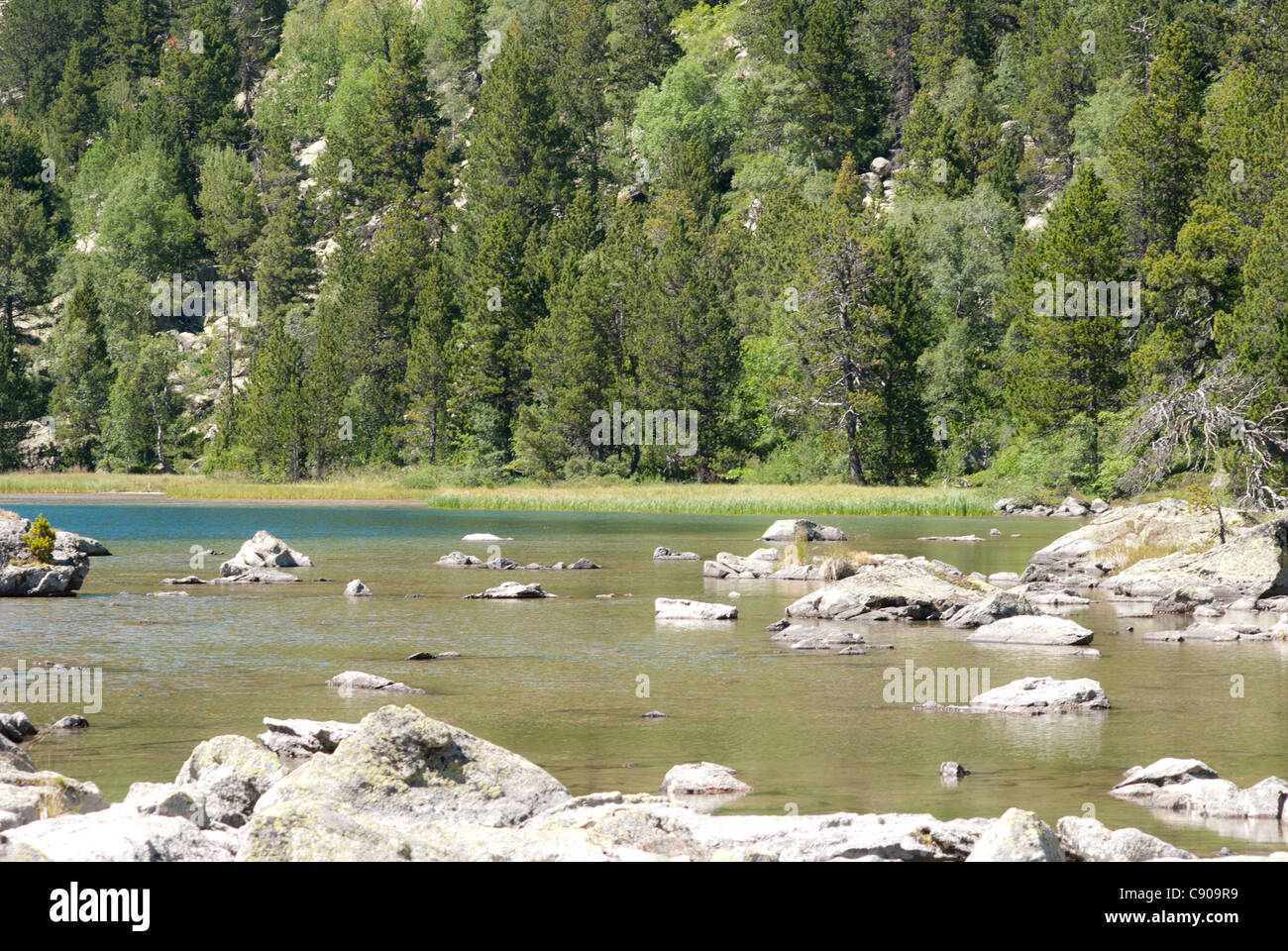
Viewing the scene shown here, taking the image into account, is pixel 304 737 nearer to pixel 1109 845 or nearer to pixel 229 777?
pixel 229 777

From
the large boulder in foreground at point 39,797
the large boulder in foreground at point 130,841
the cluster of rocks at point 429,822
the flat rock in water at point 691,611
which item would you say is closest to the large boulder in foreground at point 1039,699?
the cluster of rocks at point 429,822

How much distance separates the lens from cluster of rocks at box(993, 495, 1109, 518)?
2859 inches

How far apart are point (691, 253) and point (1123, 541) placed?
5951 cm

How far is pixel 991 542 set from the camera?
5184 cm

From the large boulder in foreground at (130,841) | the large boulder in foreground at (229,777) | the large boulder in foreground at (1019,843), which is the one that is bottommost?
the large boulder in foreground at (229,777)

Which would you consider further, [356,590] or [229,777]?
[356,590]

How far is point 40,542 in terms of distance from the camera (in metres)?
34.7

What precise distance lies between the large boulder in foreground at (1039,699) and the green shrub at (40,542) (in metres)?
25.2

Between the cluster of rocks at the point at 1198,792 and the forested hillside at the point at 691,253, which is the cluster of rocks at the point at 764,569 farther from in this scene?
the cluster of rocks at the point at 1198,792

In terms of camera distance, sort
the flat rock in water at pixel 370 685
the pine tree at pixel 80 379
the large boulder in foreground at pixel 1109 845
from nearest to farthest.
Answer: the large boulder in foreground at pixel 1109 845, the flat rock in water at pixel 370 685, the pine tree at pixel 80 379

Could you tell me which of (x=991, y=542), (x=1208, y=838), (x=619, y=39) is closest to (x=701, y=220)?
(x=619, y=39)

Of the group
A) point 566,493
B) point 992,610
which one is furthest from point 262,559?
point 566,493

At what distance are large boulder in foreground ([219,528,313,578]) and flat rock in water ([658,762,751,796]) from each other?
27.8 meters

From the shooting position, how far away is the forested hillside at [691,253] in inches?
2975
